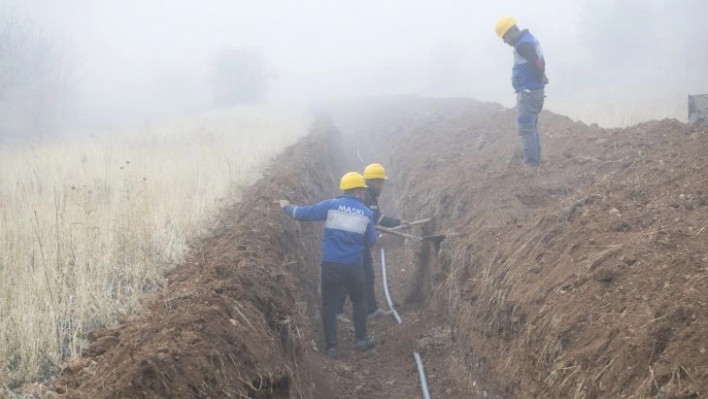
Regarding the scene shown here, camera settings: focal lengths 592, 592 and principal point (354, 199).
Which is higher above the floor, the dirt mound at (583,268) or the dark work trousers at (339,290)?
the dirt mound at (583,268)

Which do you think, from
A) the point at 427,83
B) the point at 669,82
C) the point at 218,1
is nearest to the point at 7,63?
the point at 669,82

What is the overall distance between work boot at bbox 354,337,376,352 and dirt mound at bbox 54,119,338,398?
2.72 feet

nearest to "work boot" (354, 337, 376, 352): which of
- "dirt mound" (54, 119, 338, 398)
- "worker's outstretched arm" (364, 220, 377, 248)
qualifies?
"dirt mound" (54, 119, 338, 398)

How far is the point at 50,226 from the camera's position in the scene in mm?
5734

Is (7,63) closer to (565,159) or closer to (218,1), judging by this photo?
(565,159)

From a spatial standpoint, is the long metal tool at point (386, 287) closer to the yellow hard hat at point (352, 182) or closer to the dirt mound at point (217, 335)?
the dirt mound at point (217, 335)

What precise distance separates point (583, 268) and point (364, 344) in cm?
346

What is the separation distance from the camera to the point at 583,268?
4.29 metres

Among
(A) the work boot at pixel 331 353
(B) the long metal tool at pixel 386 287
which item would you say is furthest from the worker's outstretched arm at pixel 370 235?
(A) the work boot at pixel 331 353

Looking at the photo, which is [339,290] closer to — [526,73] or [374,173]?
[374,173]

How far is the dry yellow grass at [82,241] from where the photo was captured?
3859mm

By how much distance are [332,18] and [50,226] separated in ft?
408

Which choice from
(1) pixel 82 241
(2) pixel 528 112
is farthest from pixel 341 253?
(2) pixel 528 112

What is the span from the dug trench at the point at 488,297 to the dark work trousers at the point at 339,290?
0.86ft
